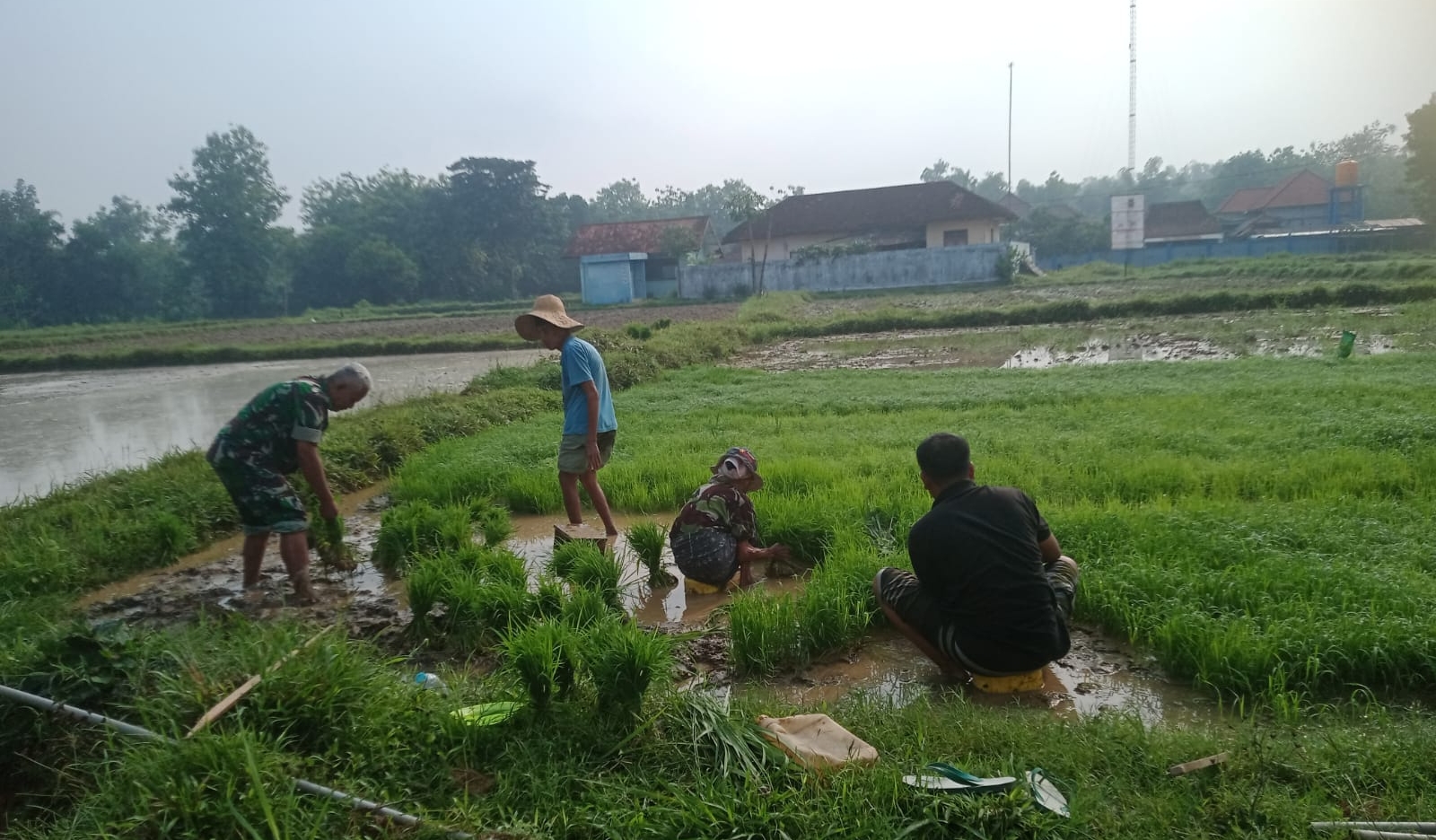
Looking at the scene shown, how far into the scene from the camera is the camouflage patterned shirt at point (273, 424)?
4871 millimetres

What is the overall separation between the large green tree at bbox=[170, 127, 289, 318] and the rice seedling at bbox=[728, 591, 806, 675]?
5270 cm

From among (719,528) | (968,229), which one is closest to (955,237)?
(968,229)

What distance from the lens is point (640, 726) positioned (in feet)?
9.96

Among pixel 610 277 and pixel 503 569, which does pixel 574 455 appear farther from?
pixel 610 277

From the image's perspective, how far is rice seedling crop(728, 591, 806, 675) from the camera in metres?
4.03

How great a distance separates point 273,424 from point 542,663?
9.15 ft

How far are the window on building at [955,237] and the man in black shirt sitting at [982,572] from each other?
39324mm

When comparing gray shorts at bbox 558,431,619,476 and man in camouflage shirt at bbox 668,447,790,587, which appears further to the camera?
gray shorts at bbox 558,431,619,476

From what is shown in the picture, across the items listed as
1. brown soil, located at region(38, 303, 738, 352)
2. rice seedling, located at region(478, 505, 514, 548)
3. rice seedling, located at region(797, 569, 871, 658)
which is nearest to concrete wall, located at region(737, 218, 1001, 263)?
brown soil, located at region(38, 303, 738, 352)

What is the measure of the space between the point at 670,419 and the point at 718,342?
924cm

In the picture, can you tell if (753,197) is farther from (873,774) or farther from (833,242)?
(873,774)

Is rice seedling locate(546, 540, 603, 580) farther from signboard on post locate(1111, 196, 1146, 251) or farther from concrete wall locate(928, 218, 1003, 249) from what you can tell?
signboard on post locate(1111, 196, 1146, 251)

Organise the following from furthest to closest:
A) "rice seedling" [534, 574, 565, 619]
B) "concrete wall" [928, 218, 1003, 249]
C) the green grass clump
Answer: "concrete wall" [928, 218, 1003, 249]
the green grass clump
"rice seedling" [534, 574, 565, 619]

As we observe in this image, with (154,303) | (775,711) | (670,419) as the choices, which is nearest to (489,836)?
(775,711)
